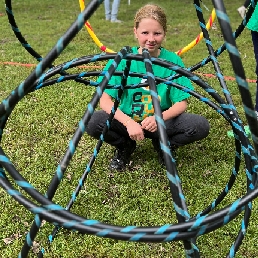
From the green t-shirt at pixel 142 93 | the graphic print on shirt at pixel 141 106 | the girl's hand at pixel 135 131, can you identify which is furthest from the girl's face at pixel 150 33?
the girl's hand at pixel 135 131

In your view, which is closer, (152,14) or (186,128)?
(152,14)

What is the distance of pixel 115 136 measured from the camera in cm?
233

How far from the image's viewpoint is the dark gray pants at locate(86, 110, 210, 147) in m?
2.28

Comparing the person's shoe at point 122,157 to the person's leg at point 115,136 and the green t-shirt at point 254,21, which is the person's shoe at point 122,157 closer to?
the person's leg at point 115,136

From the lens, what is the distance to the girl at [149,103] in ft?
6.91

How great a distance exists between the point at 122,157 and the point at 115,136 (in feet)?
0.61

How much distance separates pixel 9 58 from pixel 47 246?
130 inches

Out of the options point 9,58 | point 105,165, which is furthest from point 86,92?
point 9,58

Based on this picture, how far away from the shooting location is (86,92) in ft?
11.5

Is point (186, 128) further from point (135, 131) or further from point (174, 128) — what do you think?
point (135, 131)

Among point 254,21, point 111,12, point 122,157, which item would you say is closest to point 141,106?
point 122,157

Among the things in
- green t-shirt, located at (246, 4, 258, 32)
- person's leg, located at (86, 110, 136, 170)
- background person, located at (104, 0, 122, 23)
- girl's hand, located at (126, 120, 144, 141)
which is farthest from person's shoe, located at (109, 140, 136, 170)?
background person, located at (104, 0, 122, 23)

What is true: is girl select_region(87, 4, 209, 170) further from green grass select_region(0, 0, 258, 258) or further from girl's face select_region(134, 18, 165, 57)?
green grass select_region(0, 0, 258, 258)

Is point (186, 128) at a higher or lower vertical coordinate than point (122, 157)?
higher
